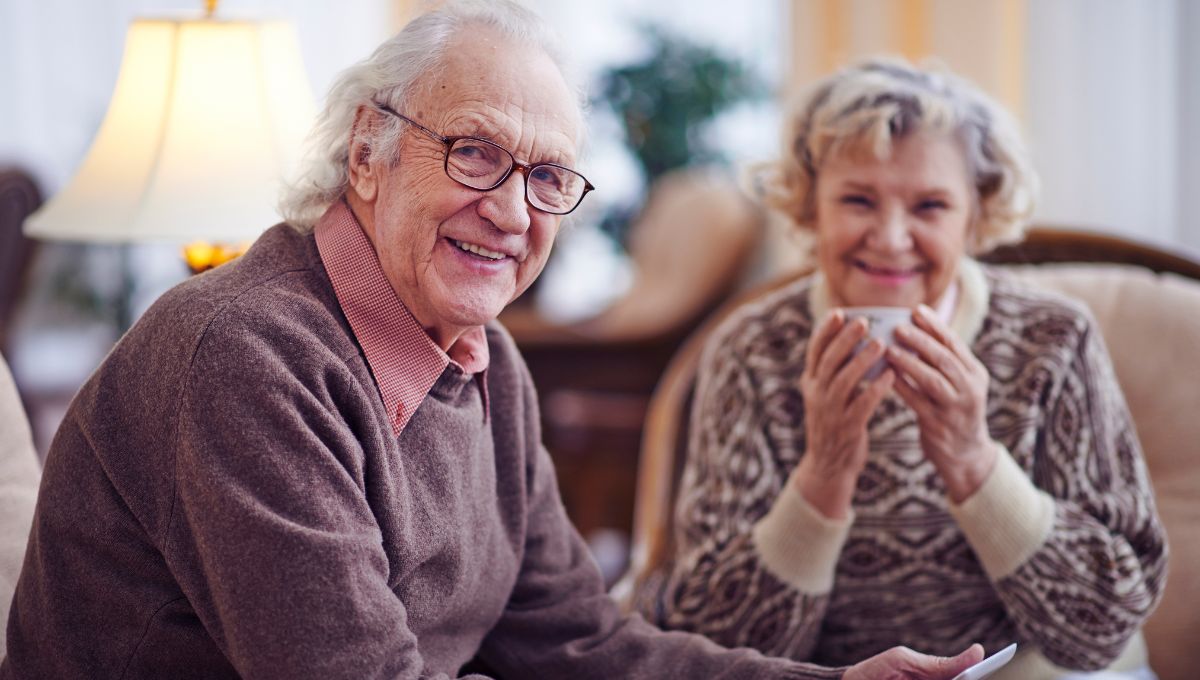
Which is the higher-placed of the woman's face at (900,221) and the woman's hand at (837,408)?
the woman's face at (900,221)

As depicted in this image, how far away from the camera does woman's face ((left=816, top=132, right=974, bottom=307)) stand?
5.45ft

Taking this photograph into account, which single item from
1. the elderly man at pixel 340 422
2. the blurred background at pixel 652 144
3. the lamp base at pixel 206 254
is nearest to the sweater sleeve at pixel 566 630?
the elderly man at pixel 340 422

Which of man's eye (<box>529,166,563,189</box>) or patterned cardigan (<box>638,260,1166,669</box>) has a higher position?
man's eye (<box>529,166,563,189</box>)

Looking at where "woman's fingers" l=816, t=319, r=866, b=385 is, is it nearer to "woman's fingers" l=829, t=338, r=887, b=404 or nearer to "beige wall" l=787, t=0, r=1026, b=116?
"woman's fingers" l=829, t=338, r=887, b=404

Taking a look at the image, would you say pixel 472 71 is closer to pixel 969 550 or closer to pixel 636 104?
pixel 969 550

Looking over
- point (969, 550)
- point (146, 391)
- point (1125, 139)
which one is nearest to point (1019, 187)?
point (969, 550)

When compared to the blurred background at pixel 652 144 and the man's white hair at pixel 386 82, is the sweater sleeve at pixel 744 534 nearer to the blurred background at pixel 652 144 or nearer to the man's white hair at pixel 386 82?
the man's white hair at pixel 386 82

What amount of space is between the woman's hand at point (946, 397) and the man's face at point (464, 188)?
1.73 ft

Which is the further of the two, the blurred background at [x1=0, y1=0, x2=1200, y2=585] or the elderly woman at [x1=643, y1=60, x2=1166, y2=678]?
the blurred background at [x1=0, y1=0, x2=1200, y2=585]

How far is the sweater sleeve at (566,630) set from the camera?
1405mm

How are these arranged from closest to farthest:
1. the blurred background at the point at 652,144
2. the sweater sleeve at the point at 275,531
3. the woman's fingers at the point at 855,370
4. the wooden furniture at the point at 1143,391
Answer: the sweater sleeve at the point at 275,531 → the woman's fingers at the point at 855,370 → the wooden furniture at the point at 1143,391 → the blurred background at the point at 652,144

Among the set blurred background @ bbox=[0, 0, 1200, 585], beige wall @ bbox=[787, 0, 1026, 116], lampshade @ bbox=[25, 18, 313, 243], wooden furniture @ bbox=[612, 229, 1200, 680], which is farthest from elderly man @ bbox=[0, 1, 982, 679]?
beige wall @ bbox=[787, 0, 1026, 116]

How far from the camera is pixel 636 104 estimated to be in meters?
4.39

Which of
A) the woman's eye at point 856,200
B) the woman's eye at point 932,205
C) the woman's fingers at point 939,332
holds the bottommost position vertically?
the woman's fingers at point 939,332
